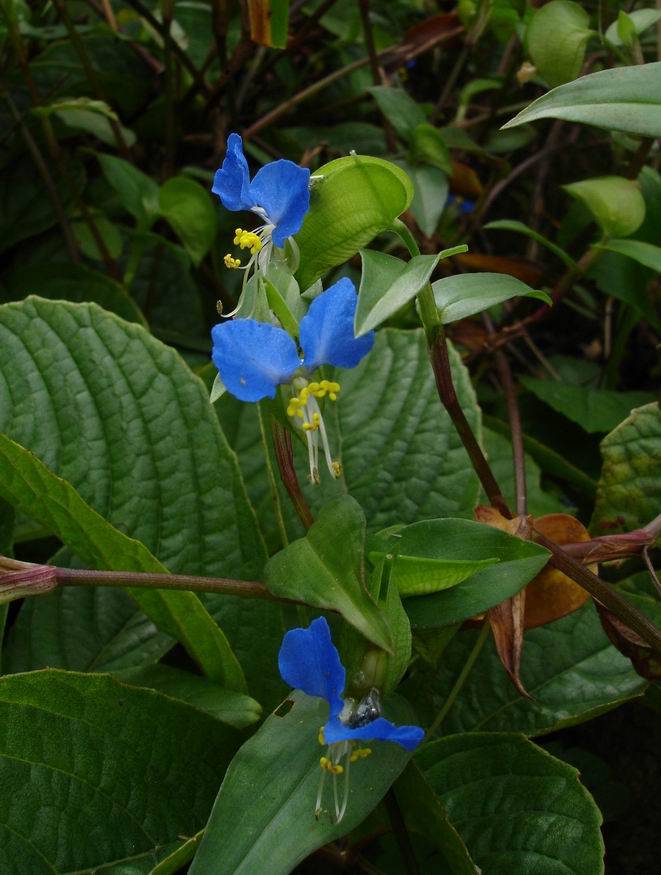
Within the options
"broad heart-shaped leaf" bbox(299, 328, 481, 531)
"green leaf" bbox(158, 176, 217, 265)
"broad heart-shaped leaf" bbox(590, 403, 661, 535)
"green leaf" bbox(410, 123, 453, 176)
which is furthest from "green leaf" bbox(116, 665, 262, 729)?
"green leaf" bbox(410, 123, 453, 176)

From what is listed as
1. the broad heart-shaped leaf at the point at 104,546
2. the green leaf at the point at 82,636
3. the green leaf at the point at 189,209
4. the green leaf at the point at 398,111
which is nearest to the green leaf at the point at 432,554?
the broad heart-shaped leaf at the point at 104,546

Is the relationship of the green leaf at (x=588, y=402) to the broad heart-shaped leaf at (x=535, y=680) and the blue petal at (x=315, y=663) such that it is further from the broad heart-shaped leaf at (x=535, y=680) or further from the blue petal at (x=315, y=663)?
the blue petal at (x=315, y=663)

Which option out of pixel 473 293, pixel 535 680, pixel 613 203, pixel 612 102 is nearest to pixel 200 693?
pixel 535 680

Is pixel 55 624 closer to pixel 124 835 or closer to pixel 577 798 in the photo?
pixel 124 835

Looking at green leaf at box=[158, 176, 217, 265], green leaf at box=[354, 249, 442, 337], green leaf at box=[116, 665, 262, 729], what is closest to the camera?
green leaf at box=[354, 249, 442, 337]

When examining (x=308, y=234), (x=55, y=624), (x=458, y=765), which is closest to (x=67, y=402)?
(x=55, y=624)

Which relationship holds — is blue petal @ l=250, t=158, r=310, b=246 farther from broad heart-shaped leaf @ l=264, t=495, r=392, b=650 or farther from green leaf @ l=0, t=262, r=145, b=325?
green leaf @ l=0, t=262, r=145, b=325
